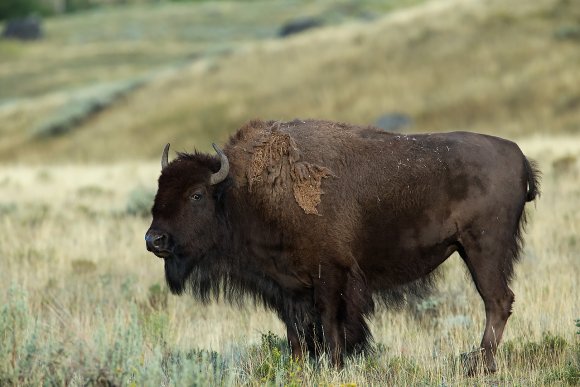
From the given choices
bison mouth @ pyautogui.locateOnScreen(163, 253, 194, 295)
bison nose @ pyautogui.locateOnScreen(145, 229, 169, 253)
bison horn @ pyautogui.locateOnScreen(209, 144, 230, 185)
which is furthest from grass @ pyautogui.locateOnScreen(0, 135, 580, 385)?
bison horn @ pyautogui.locateOnScreen(209, 144, 230, 185)

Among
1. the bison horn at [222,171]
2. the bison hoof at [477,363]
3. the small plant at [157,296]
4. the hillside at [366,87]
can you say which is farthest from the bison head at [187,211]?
the hillside at [366,87]

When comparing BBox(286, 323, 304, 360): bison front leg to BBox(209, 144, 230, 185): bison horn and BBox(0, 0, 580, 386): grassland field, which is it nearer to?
BBox(0, 0, 580, 386): grassland field

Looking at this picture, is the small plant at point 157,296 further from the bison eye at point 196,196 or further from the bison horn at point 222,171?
the bison horn at point 222,171

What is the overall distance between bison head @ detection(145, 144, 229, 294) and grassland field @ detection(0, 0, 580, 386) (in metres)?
0.52

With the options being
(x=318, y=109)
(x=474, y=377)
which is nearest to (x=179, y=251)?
(x=474, y=377)

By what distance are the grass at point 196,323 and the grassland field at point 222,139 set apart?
0.02 metres

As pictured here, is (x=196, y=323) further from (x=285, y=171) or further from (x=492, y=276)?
(x=492, y=276)

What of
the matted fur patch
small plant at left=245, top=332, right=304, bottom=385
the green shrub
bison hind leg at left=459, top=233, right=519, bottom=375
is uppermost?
the matted fur patch

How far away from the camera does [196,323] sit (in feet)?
26.4

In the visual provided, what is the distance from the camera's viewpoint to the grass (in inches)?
199

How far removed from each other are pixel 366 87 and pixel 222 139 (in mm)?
7421

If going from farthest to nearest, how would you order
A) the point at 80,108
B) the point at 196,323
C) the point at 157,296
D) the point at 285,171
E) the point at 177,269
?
the point at 80,108
the point at 157,296
the point at 196,323
the point at 177,269
the point at 285,171

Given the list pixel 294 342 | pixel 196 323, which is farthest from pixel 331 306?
pixel 196 323

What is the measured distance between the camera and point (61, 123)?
135ft
